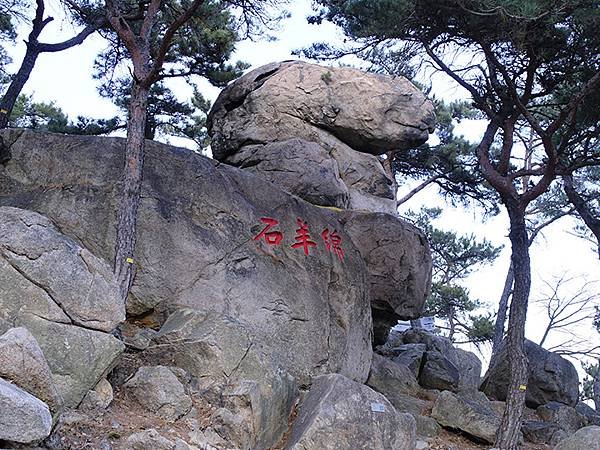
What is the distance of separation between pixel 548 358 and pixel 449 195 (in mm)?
5040

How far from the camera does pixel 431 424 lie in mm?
9930

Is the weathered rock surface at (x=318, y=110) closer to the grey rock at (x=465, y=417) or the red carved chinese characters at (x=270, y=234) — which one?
the red carved chinese characters at (x=270, y=234)

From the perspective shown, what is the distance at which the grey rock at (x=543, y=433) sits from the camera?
36.1ft

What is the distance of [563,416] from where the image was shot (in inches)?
479

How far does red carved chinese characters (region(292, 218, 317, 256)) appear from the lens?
9.38 metres

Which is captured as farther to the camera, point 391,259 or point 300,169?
point 300,169

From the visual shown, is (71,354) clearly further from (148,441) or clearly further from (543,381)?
(543,381)

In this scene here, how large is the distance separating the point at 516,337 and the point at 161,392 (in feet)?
17.6

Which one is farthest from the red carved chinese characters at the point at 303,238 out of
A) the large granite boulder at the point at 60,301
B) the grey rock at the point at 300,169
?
the large granite boulder at the point at 60,301

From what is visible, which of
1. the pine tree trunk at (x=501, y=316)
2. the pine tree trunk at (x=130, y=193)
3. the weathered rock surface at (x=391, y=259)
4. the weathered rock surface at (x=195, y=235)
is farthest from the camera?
the pine tree trunk at (x=501, y=316)

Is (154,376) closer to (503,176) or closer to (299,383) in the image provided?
(299,383)

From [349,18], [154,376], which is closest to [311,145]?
[349,18]

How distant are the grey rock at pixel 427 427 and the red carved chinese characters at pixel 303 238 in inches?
120

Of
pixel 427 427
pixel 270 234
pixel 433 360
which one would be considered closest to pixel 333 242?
pixel 270 234
